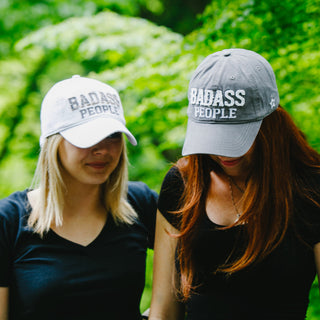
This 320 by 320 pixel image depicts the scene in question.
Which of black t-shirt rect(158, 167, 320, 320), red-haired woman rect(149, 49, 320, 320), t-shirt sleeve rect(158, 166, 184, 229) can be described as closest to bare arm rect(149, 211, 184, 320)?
t-shirt sleeve rect(158, 166, 184, 229)

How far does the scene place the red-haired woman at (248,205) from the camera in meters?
1.54

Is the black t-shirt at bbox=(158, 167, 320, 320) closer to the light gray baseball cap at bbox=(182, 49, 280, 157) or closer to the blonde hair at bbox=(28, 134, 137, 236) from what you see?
the light gray baseball cap at bbox=(182, 49, 280, 157)

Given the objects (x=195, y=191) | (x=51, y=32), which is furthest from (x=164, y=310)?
(x=51, y=32)

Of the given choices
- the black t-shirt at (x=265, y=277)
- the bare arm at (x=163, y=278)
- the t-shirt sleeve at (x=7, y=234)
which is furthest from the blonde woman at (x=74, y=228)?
the black t-shirt at (x=265, y=277)

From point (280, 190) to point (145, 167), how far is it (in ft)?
10.8

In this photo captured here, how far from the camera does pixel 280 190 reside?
1.65 m

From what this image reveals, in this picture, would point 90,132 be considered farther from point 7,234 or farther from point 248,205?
point 248,205

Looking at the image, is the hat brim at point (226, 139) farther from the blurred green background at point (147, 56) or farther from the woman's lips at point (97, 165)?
the blurred green background at point (147, 56)

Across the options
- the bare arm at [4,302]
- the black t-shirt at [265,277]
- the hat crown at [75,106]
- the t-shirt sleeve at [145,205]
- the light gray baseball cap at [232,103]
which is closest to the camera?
the light gray baseball cap at [232,103]

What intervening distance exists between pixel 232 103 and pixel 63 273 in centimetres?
116

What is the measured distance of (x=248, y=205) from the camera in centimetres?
167

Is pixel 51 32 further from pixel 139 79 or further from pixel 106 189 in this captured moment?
pixel 106 189

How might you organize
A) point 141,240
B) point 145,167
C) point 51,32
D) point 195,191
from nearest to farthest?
point 195,191
point 141,240
point 51,32
point 145,167

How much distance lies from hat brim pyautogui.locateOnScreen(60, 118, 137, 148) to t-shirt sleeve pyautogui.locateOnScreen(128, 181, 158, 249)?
515mm
